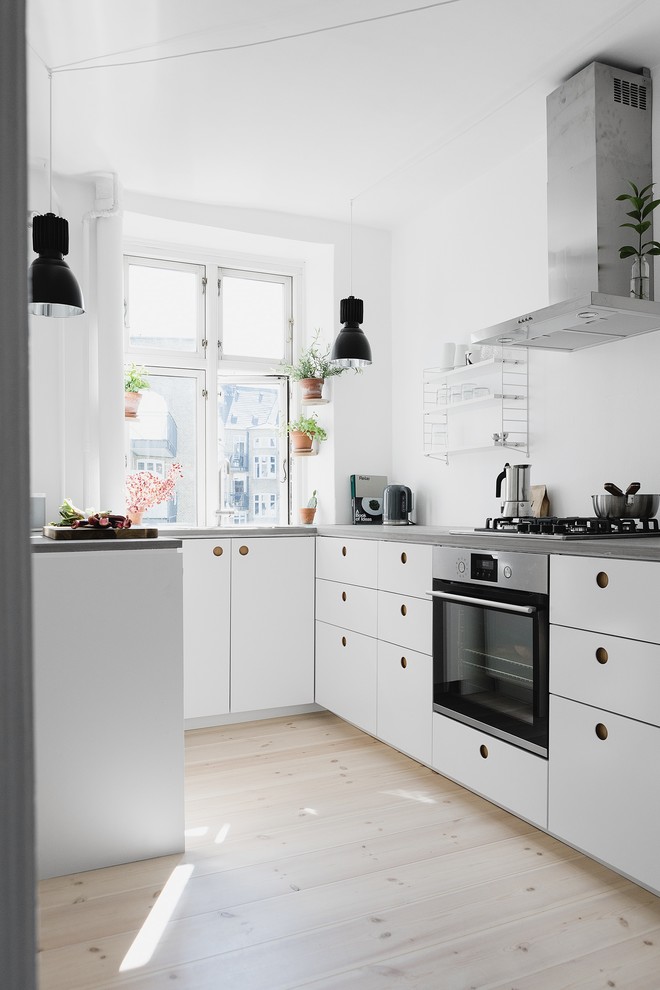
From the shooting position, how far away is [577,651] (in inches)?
83.7

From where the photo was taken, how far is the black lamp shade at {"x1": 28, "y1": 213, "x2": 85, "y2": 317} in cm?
255

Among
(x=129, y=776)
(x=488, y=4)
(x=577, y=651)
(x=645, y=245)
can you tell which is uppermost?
(x=488, y=4)

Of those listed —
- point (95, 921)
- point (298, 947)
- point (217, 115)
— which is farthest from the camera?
point (217, 115)

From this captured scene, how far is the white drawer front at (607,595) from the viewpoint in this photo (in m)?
1.89

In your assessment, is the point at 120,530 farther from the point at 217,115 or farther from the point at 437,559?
the point at 217,115

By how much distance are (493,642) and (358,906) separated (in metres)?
0.94

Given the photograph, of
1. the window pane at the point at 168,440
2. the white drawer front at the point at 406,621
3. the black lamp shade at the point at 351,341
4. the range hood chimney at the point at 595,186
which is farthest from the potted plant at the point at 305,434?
the range hood chimney at the point at 595,186

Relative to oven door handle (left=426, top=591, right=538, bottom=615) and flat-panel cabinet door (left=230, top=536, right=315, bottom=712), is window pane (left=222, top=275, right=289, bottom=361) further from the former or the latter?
oven door handle (left=426, top=591, right=538, bottom=615)

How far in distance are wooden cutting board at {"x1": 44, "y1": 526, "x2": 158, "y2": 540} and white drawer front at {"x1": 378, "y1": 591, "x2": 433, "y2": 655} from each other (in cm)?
109

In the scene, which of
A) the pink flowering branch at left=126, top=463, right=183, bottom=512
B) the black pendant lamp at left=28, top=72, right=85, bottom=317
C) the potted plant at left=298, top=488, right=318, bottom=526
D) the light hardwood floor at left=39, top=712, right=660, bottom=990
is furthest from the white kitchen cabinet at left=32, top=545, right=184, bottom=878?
the potted plant at left=298, top=488, right=318, bottom=526

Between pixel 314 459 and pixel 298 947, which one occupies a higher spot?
pixel 314 459

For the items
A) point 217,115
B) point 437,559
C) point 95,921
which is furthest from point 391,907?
point 217,115

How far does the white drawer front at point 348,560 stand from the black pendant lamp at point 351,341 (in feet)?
2.87

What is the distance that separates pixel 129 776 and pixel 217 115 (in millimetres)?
2513
